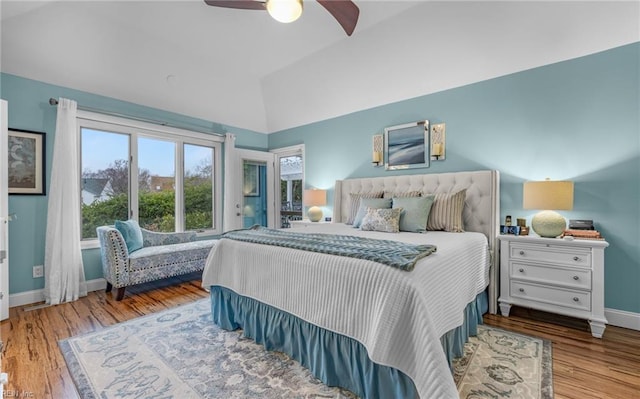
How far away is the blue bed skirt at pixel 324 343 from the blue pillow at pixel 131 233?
1674mm

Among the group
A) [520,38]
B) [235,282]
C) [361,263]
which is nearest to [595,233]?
[520,38]

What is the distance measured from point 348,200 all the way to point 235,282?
233 cm

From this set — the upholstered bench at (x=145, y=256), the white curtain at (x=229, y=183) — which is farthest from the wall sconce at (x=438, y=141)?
the upholstered bench at (x=145, y=256)

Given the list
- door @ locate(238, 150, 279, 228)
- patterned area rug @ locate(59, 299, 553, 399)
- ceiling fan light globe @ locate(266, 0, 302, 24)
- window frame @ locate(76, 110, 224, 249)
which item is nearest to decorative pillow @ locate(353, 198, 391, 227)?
patterned area rug @ locate(59, 299, 553, 399)

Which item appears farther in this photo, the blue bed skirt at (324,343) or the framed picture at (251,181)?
the framed picture at (251,181)

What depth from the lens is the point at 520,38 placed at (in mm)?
2744

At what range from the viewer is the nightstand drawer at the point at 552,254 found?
2.35 metres

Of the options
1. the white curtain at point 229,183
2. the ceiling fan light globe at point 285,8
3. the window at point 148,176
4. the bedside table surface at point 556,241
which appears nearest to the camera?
the ceiling fan light globe at point 285,8

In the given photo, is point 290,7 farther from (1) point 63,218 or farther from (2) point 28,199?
(2) point 28,199

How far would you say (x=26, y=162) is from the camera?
3043 millimetres

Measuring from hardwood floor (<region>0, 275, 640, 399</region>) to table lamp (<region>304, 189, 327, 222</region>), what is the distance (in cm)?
198

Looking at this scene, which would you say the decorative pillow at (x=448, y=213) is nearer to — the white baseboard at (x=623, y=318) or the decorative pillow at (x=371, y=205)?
the decorative pillow at (x=371, y=205)

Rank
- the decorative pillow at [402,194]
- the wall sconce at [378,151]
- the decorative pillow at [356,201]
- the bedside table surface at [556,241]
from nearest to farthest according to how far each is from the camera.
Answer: the bedside table surface at [556,241], the decorative pillow at [402,194], the decorative pillow at [356,201], the wall sconce at [378,151]

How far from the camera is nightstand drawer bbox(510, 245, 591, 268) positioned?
2348 mm
